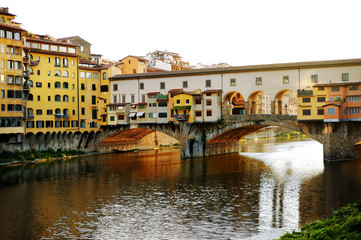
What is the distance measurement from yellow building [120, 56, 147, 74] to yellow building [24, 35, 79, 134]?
13393 mm

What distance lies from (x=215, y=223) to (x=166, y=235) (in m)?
3.42

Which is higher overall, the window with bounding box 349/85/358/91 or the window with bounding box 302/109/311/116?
the window with bounding box 349/85/358/91

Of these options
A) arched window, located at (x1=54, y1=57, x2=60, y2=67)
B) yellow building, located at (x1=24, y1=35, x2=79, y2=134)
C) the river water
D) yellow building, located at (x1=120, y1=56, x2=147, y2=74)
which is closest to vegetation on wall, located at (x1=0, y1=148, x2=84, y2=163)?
yellow building, located at (x1=24, y1=35, x2=79, y2=134)

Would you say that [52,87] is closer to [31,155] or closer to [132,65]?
[31,155]

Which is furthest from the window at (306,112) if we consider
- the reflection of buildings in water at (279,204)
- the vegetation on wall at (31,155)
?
the vegetation on wall at (31,155)

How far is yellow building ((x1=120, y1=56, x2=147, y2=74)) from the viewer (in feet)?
242

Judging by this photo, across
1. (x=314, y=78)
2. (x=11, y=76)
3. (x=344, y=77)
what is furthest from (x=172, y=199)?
(x=11, y=76)

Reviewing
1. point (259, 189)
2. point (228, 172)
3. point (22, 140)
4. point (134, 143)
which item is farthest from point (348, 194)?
point (134, 143)

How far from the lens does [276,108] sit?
5331 centimetres

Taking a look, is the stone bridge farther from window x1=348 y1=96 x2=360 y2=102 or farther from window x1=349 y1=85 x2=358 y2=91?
window x1=349 y1=85 x2=358 y2=91

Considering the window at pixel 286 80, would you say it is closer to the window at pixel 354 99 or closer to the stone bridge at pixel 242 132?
the stone bridge at pixel 242 132

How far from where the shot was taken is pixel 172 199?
30.3 meters

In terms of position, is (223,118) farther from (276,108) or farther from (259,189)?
(259,189)

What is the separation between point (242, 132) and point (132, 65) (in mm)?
25605
